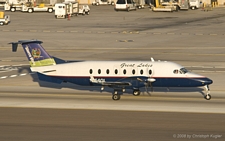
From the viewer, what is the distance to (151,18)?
122125 mm

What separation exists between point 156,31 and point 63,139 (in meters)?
66.3

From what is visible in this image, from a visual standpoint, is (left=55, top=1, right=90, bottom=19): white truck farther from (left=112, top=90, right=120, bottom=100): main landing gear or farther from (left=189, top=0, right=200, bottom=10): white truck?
(left=112, top=90, right=120, bottom=100): main landing gear

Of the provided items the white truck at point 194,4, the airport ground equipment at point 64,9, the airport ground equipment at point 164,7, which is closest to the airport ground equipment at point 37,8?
the airport ground equipment at point 64,9

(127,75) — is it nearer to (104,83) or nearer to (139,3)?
(104,83)

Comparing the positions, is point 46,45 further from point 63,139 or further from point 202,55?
point 63,139

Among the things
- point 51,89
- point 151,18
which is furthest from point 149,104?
point 151,18

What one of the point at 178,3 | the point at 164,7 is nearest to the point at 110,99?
the point at 164,7

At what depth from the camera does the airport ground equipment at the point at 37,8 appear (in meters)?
135

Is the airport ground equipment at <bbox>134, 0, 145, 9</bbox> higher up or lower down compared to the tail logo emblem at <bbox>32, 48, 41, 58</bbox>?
higher up

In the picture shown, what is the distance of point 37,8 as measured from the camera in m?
136

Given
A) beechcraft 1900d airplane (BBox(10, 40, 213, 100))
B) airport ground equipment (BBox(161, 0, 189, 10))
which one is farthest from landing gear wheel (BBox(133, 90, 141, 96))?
airport ground equipment (BBox(161, 0, 189, 10))

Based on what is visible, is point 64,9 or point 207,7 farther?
point 207,7

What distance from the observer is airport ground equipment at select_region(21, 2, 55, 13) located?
13475 centimetres

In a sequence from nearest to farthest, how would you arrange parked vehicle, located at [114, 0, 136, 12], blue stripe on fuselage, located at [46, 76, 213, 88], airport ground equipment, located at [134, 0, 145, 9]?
blue stripe on fuselage, located at [46, 76, 213, 88] → parked vehicle, located at [114, 0, 136, 12] → airport ground equipment, located at [134, 0, 145, 9]
